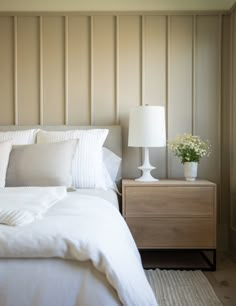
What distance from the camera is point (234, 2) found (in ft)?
9.75

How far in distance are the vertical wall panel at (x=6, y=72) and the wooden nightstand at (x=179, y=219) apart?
1.56m

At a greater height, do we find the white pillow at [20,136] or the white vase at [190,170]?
the white pillow at [20,136]

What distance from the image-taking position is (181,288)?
7.23 ft

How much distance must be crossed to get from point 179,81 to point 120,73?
1.84 ft

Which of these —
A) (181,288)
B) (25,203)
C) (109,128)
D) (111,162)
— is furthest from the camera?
(109,128)

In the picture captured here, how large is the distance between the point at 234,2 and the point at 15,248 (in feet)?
9.41

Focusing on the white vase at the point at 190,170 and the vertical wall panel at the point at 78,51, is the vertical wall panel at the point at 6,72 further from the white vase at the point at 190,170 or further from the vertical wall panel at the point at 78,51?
the white vase at the point at 190,170

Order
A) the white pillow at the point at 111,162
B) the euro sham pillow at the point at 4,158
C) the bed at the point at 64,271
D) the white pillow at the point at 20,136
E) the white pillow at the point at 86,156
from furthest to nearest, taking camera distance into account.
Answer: the white pillow at the point at 111,162, the white pillow at the point at 20,136, the white pillow at the point at 86,156, the euro sham pillow at the point at 4,158, the bed at the point at 64,271

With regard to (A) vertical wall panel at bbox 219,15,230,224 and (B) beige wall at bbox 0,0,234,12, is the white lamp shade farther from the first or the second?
(B) beige wall at bbox 0,0,234,12

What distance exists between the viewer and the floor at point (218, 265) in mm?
2145

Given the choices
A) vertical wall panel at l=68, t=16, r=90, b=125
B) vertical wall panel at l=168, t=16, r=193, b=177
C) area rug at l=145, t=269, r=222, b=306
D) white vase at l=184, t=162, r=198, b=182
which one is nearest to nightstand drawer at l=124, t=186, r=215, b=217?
white vase at l=184, t=162, r=198, b=182

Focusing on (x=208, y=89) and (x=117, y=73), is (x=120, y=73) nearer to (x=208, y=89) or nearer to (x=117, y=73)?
(x=117, y=73)

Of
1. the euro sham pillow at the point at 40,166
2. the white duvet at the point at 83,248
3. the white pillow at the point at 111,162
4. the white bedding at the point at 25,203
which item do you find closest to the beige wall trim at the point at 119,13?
the white pillow at the point at 111,162

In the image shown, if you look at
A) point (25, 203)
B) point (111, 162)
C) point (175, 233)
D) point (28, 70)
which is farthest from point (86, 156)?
point (28, 70)
